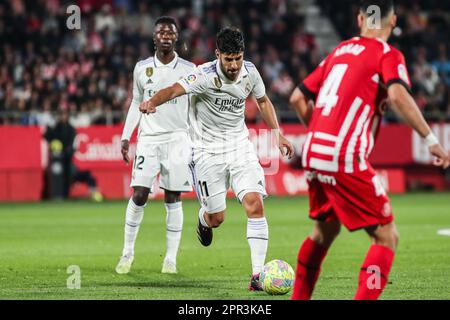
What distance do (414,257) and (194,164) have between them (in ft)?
10.8

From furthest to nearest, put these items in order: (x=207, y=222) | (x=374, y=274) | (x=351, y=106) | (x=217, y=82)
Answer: (x=207, y=222) → (x=217, y=82) → (x=351, y=106) → (x=374, y=274)

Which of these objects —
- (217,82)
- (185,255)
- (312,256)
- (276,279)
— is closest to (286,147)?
(217,82)

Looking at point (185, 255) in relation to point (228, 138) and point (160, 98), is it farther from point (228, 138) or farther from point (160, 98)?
point (160, 98)

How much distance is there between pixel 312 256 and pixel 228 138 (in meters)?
2.89

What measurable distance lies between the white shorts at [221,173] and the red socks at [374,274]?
2.78 meters

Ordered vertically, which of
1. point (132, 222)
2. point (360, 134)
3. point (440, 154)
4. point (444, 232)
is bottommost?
point (444, 232)

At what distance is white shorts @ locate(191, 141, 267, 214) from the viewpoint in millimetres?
9500

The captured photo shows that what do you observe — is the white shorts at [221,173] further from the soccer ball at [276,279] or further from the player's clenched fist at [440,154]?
the player's clenched fist at [440,154]

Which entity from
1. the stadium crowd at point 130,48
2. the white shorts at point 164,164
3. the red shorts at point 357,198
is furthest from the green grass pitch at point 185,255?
the stadium crowd at point 130,48

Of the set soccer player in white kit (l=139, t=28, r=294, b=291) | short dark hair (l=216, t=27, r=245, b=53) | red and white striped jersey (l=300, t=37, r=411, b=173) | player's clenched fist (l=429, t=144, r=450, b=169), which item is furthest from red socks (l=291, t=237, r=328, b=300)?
short dark hair (l=216, t=27, r=245, b=53)

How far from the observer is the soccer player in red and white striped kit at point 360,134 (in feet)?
21.8

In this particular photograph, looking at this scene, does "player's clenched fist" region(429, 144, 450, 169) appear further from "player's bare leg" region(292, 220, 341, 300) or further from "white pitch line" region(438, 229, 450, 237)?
"white pitch line" region(438, 229, 450, 237)

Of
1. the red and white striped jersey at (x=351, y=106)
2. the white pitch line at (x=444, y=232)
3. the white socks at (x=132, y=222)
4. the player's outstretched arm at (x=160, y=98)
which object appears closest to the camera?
the red and white striped jersey at (x=351, y=106)

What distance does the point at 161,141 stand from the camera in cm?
1099
